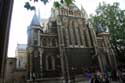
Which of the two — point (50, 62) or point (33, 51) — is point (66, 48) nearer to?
point (50, 62)

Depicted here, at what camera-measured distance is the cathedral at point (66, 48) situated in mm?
17656

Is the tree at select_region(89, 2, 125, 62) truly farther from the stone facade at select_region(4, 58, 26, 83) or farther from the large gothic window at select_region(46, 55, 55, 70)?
the stone facade at select_region(4, 58, 26, 83)

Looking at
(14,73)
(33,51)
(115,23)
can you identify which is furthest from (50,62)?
(115,23)

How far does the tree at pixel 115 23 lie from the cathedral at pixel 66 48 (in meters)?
2.71

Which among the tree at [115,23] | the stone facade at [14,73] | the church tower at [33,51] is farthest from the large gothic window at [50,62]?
the tree at [115,23]

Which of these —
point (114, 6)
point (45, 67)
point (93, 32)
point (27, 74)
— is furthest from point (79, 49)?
point (114, 6)

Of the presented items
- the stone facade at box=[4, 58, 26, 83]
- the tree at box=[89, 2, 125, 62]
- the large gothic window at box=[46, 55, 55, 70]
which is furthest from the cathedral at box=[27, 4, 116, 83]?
the tree at box=[89, 2, 125, 62]

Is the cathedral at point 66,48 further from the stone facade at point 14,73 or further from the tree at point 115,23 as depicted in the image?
the tree at point 115,23

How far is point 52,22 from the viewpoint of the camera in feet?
72.5

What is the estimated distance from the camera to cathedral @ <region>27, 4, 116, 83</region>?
57.9 ft

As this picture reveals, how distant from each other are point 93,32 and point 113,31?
509 cm

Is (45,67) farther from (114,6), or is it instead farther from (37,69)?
(114,6)

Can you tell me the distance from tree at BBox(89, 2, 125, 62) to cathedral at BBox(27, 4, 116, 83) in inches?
107

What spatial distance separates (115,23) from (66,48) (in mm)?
11302
